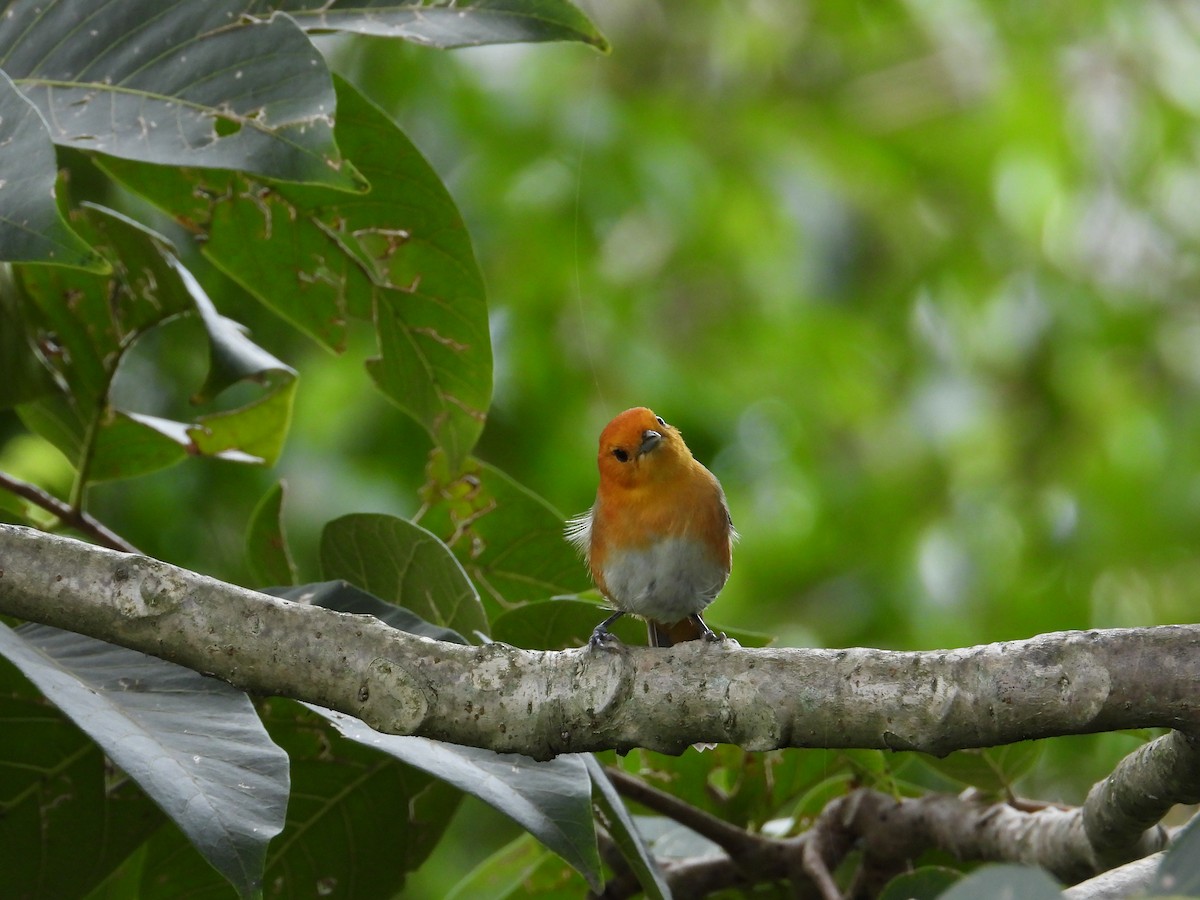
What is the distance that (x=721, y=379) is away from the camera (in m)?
5.25

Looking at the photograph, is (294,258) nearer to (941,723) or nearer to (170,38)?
(170,38)

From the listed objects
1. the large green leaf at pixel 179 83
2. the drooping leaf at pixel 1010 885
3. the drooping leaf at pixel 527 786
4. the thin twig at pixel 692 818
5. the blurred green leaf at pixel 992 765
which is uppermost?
the large green leaf at pixel 179 83

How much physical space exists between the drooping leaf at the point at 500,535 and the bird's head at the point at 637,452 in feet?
0.56

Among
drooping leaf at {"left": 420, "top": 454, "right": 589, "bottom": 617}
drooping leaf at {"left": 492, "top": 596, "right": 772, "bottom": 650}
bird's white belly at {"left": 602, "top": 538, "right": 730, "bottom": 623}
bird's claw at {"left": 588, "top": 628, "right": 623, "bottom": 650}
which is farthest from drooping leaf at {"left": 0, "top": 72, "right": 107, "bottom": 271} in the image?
bird's white belly at {"left": 602, "top": 538, "right": 730, "bottom": 623}

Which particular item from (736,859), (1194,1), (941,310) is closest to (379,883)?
(736,859)

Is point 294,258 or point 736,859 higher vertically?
point 294,258

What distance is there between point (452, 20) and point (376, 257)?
0.41 metres

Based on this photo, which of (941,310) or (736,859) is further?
(941,310)

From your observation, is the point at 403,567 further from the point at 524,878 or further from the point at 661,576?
the point at 524,878

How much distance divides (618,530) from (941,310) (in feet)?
11.8

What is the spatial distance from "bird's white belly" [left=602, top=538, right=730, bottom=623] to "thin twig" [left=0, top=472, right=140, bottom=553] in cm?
80

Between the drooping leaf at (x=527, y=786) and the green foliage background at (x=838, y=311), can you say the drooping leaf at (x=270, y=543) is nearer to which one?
the drooping leaf at (x=527, y=786)

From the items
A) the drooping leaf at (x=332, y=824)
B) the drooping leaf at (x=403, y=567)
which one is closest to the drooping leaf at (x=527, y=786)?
the drooping leaf at (x=403, y=567)

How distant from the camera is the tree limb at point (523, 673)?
116cm
